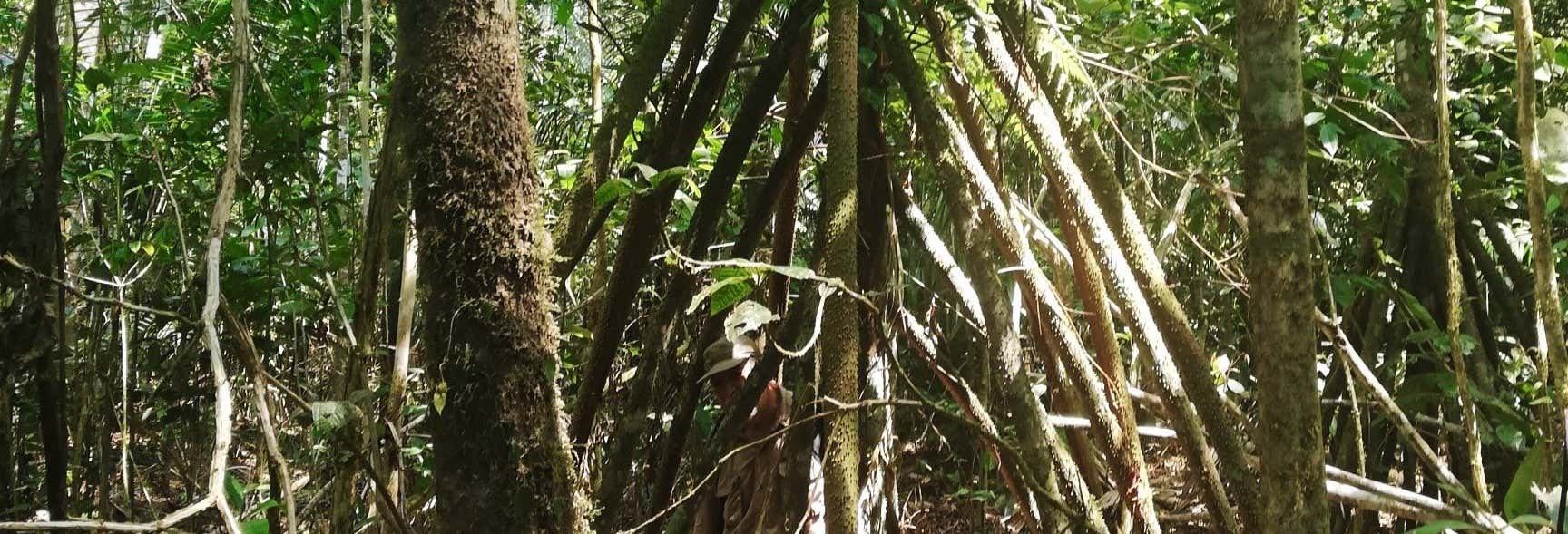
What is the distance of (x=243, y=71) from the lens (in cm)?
191

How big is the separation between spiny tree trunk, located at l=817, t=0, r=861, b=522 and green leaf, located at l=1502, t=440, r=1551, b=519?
147cm

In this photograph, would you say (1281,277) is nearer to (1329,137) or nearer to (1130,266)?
(1130,266)

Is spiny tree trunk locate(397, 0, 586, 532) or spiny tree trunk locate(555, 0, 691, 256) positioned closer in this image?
spiny tree trunk locate(397, 0, 586, 532)

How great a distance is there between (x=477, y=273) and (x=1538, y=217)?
6.09 feet

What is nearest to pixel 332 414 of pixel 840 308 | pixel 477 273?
pixel 477 273

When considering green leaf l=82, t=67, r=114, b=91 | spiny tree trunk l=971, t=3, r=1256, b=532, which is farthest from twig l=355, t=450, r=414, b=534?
green leaf l=82, t=67, r=114, b=91

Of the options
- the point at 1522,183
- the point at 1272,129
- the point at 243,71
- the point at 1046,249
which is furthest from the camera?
the point at 1522,183

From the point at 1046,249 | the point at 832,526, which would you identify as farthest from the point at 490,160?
the point at 1046,249

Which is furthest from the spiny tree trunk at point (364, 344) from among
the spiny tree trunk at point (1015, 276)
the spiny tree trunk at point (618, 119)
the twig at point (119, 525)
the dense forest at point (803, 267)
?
the spiny tree trunk at point (1015, 276)

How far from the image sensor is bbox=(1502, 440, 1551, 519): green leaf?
2.03 m

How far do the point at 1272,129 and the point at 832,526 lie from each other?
90 cm

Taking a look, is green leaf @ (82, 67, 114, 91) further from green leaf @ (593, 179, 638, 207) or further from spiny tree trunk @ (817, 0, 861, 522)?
spiny tree trunk @ (817, 0, 861, 522)

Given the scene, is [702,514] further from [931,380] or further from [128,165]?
[128,165]

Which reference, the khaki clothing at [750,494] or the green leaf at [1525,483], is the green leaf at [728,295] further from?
the green leaf at [1525,483]
